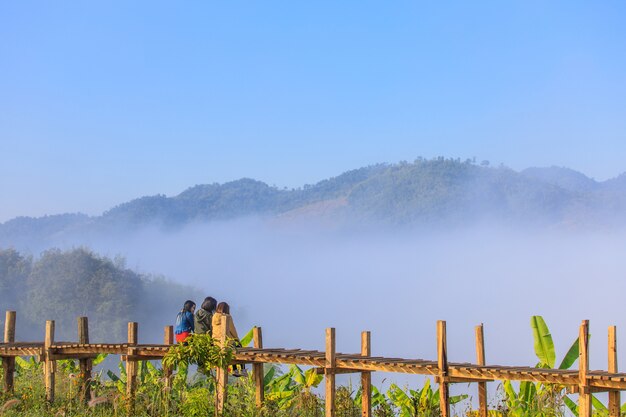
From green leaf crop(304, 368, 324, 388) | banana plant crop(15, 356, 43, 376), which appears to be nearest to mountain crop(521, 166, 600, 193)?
banana plant crop(15, 356, 43, 376)

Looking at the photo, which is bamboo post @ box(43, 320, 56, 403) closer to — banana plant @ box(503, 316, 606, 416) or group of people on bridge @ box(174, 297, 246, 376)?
group of people on bridge @ box(174, 297, 246, 376)

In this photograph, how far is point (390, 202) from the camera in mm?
154625

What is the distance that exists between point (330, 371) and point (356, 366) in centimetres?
42

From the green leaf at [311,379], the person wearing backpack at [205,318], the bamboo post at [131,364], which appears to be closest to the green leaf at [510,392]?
the green leaf at [311,379]

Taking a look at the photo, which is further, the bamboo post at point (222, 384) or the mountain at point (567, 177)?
the mountain at point (567, 177)

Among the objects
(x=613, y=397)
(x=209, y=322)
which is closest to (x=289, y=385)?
(x=209, y=322)

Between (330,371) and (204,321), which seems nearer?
(330,371)

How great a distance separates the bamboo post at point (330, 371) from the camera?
16156mm

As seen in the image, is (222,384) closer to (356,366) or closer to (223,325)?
(223,325)

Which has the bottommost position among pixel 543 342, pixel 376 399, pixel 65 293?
pixel 376 399

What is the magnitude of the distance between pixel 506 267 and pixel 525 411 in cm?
11611

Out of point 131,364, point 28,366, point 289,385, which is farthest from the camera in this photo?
point 28,366

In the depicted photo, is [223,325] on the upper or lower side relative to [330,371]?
upper

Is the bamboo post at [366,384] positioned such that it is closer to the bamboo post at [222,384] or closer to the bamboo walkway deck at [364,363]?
the bamboo walkway deck at [364,363]
